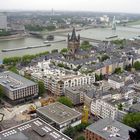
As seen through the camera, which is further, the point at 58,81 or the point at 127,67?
the point at 127,67

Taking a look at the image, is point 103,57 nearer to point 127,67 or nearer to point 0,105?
point 127,67

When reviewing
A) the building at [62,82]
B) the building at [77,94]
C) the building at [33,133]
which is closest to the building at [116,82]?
the building at [62,82]

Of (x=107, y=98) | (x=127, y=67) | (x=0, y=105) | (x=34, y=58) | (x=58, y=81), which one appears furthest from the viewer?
(x=34, y=58)

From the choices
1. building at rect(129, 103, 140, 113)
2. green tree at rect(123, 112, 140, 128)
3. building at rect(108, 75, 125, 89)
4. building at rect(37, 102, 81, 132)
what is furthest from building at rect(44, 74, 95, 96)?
green tree at rect(123, 112, 140, 128)

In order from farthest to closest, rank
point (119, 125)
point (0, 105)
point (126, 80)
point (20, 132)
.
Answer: point (126, 80)
point (0, 105)
point (119, 125)
point (20, 132)

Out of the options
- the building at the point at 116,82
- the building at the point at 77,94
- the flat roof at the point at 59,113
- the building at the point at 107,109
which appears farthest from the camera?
the building at the point at 116,82

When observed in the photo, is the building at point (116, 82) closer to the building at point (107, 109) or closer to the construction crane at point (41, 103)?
the building at point (107, 109)

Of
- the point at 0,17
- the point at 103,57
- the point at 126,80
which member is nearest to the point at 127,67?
the point at 103,57
